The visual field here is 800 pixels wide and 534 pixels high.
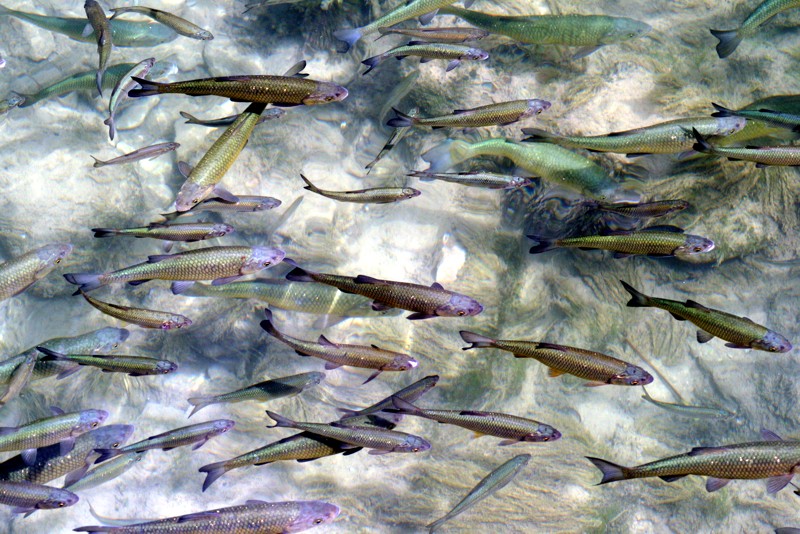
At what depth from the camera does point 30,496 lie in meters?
3.62

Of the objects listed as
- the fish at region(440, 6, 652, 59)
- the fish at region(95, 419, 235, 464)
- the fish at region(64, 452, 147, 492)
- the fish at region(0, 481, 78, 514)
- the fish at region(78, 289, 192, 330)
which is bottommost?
the fish at region(64, 452, 147, 492)

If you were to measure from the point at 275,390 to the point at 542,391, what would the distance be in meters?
3.73

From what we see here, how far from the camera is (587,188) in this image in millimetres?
4738

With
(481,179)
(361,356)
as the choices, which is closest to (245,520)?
(361,356)

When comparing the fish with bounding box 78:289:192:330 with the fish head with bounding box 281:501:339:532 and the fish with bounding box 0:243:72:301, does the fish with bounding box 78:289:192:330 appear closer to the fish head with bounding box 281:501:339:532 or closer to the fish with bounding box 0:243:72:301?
the fish with bounding box 0:243:72:301

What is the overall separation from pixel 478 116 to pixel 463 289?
2282 millimetres

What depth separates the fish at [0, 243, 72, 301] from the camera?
3.79 meters

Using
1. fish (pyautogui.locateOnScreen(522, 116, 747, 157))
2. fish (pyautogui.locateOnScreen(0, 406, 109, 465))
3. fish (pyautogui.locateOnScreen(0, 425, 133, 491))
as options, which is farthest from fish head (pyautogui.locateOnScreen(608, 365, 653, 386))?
fish (pyautogui.locateOnScreen(0, 425, 133, 491))

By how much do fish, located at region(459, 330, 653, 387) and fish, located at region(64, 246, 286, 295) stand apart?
5.49 ft

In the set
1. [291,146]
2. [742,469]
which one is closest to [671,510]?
[742,469]

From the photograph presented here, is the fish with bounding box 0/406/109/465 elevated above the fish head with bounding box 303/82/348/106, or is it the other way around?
the fish head with bounding box 303/82/348/106

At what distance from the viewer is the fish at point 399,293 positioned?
3246mm

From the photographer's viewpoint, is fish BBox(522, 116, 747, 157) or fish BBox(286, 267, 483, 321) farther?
fish BBox(522, 116, 747, 157)

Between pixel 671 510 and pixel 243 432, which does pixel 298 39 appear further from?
pixel 671 510
